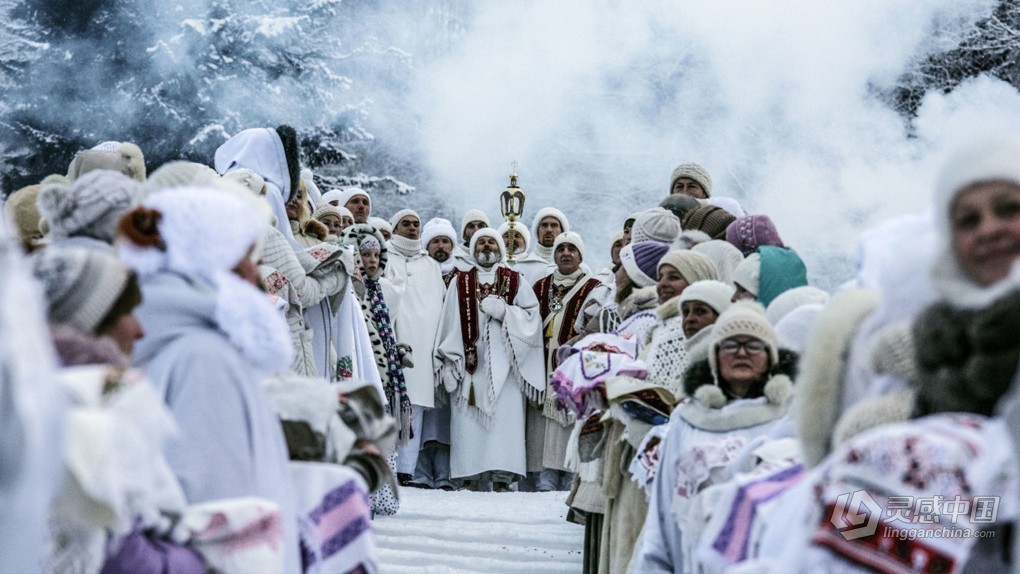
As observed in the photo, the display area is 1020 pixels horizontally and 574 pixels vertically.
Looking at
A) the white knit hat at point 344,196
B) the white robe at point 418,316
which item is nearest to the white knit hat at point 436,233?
the white knit hat at point 344,196

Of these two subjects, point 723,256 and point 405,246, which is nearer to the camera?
point 723,256

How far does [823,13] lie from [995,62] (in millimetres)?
1963

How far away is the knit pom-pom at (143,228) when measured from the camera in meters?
3.66

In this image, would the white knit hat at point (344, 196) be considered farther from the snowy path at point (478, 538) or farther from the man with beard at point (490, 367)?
the snowy path at point (478, 538)

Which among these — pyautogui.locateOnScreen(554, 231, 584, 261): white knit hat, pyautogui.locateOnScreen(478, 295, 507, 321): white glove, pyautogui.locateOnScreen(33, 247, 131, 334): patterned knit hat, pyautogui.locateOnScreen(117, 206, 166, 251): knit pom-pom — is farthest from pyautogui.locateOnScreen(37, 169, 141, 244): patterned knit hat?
pyautogui.locateOnScreen(554, 231, 584, 261): white knit hat

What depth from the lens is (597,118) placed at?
61.2 feet

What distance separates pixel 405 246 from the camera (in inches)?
453

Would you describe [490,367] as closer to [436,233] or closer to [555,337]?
[555,337]

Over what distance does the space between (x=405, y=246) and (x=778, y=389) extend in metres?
6.53

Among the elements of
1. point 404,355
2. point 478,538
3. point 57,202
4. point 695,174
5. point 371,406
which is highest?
point 695,174

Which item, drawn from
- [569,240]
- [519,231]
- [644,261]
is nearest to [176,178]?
[644,261]

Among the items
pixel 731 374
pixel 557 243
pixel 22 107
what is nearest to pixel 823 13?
pixel 557 243

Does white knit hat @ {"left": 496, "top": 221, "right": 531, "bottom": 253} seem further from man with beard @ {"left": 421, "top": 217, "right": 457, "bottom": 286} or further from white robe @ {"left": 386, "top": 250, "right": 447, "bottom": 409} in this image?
white robe @ {"left": 386, "top": 250, "right": 447, "bottom": 409}

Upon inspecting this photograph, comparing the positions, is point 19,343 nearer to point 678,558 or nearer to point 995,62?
point 678,558
